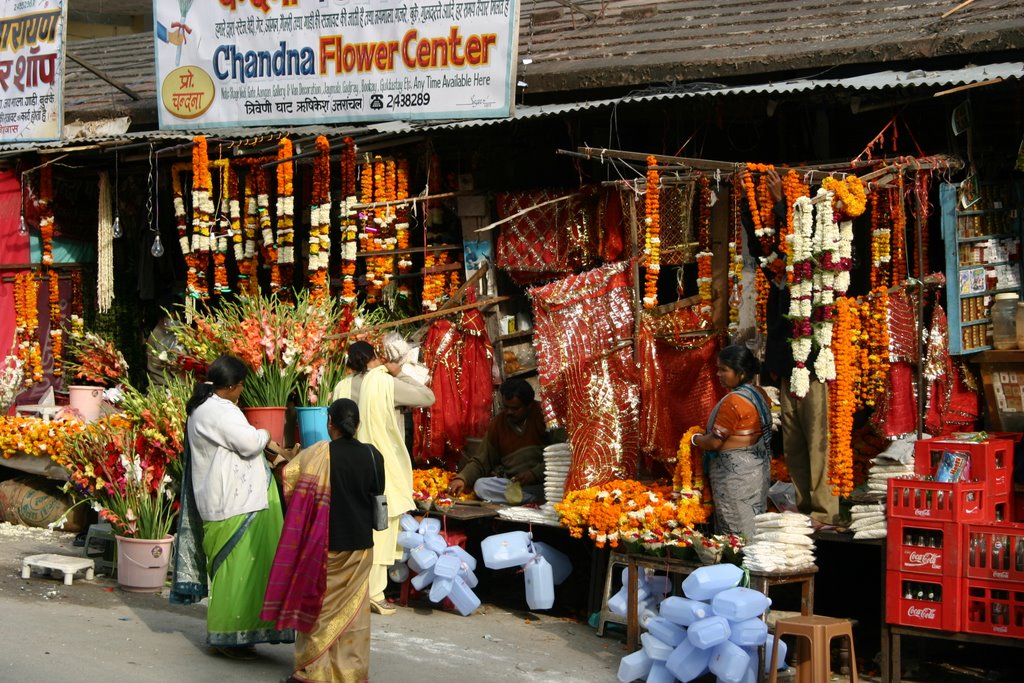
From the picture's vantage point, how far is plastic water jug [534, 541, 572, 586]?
30.9ft

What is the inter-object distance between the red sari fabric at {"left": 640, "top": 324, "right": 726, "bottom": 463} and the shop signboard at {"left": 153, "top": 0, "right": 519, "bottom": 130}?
2290 millimetres

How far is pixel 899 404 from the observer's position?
8664mm

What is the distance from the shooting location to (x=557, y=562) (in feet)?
31.1

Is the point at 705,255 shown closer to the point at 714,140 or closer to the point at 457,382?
the point at 714,140

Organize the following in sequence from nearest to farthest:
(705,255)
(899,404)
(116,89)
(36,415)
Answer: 1. (899,404)
2. (705,255)
3. (36,415)
4. (116,89)

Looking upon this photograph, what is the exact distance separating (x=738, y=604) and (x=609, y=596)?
6.12 feet

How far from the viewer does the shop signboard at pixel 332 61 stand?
10.3 m

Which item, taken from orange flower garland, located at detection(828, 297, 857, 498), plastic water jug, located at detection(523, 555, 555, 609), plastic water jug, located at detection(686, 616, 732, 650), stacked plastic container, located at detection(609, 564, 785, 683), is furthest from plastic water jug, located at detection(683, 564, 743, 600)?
plastic water jug, located at detection(523, 555, 555, 609)

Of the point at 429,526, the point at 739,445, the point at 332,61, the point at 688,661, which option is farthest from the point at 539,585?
the point at 332,61

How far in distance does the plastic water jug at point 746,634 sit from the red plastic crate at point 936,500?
1106 mm

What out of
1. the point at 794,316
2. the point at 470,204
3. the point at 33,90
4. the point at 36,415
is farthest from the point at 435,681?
the point at 33,90

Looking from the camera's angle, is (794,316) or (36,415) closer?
(794,316)

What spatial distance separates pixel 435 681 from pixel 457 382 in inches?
141

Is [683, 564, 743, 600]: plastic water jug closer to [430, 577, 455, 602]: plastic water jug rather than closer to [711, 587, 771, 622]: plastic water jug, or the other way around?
[711, 587, 771, 622]: plastic water jug
